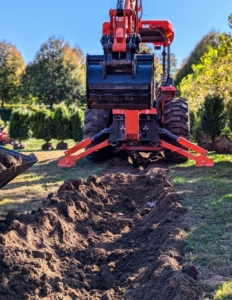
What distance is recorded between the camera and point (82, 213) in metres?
5.56

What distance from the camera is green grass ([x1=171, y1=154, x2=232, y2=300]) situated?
3.84m

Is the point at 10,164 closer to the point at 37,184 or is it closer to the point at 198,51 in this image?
the point at 37,184

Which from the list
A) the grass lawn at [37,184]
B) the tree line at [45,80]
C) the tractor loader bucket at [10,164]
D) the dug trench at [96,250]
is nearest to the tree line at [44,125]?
the grass lawn at [37,184]

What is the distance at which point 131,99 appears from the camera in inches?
207

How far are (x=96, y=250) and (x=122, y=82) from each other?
78.3 inches

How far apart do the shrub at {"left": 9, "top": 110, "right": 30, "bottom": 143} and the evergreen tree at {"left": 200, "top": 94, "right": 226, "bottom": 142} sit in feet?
25.9

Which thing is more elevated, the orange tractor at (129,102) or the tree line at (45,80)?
the tree line at (45,80)

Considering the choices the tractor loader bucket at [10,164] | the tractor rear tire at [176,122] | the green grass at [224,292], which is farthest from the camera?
the tractor rear tire at [176,122]

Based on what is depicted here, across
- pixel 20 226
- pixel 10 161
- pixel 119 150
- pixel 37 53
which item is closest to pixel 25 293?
pixel 20 226

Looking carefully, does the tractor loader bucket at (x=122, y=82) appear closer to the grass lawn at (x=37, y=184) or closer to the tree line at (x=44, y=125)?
the grass lawn at (x=37, y=184)

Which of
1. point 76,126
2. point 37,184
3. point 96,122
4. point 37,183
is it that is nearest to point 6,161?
point 37,184

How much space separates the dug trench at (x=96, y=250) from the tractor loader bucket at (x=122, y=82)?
4.47 feet

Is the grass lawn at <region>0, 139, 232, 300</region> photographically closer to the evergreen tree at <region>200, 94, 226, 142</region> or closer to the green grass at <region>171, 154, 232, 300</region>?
the green grass at <region>171, 154, 232, 300</region>

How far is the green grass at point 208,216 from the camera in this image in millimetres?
3844
